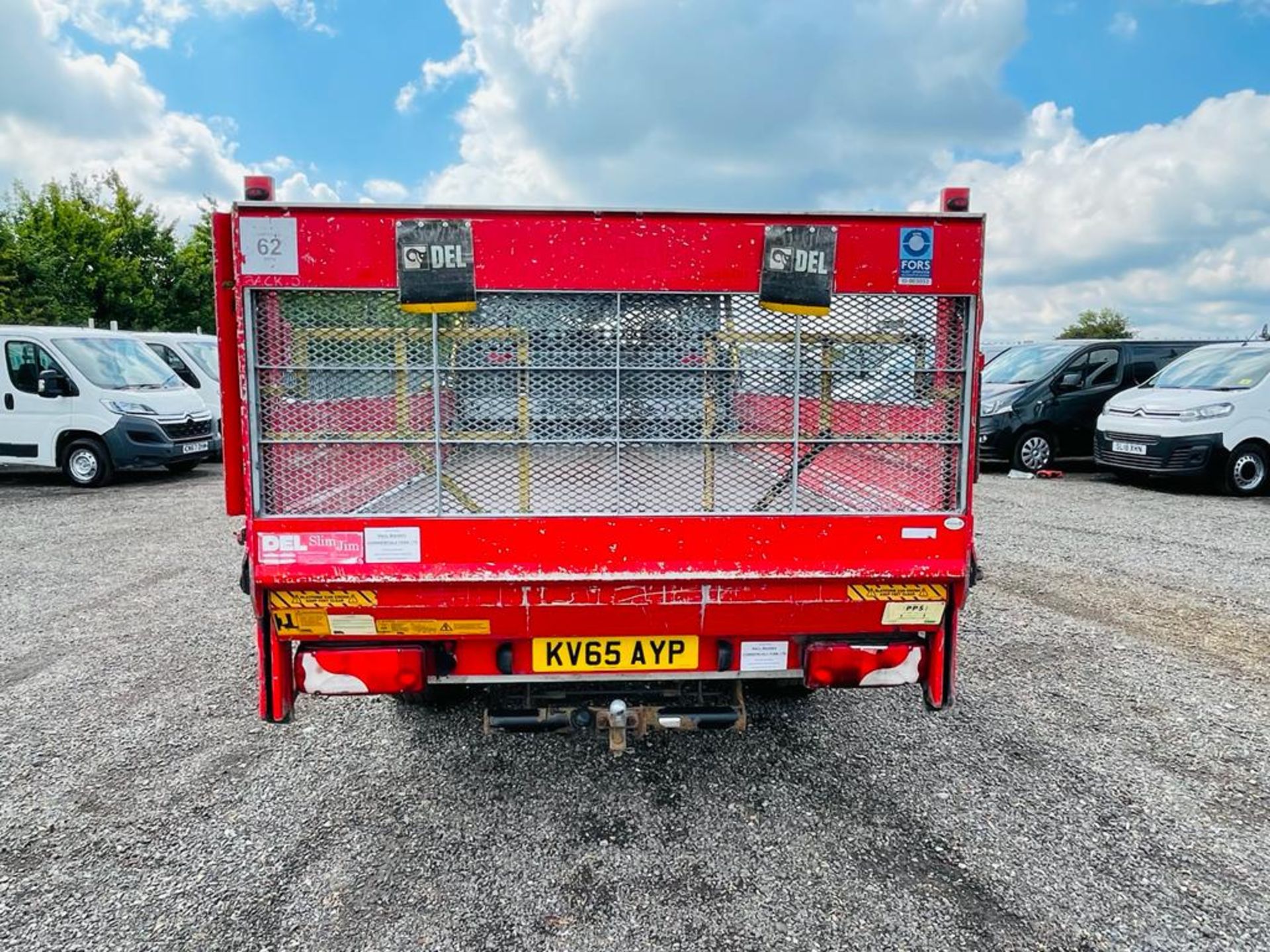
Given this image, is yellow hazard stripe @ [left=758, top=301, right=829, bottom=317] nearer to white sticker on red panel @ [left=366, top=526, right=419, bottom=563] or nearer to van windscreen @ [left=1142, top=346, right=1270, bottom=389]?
white sticker on red panel @ [left=366, top=526, right=419, bottom=563]

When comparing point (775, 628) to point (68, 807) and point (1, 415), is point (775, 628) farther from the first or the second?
point (1, 415)

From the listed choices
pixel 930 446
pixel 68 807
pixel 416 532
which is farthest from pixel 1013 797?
pixel 68 807

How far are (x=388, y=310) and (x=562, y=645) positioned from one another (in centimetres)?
127

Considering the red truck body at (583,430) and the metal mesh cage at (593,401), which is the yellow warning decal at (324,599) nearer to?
the red truck body at (583,430)

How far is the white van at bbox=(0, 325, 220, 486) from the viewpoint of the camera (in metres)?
10.2

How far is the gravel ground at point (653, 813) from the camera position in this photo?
7.99 feet

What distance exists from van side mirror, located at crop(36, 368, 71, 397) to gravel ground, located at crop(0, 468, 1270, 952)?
6592 millimetres

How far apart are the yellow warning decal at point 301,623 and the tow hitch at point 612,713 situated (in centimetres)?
70

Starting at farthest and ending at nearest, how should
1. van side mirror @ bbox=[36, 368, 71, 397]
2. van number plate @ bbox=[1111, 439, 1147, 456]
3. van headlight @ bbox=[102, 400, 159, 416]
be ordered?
1. van headlight @ bbox=[102, 400, 159, 416]
2. van side mirror @ bbox=[36, 368, 71, 397]
3. van number plate @ bbox=[1111, 439, 1147, 456]

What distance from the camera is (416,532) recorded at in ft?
8.27

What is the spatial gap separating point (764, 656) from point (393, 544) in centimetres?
135

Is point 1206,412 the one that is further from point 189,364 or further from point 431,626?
point 189,364

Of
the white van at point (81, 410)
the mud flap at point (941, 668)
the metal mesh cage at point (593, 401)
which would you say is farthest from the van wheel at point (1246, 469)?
the white van at point (81, 410)

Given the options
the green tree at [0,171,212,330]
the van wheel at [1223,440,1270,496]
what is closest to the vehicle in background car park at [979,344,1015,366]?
the van wheel at [1223,440,1270,496]
